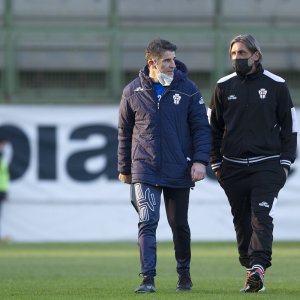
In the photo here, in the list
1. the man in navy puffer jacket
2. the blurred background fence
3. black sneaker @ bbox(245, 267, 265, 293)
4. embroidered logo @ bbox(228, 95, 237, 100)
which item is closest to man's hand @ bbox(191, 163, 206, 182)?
the man in navy puffer jacket

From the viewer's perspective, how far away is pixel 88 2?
509 inches

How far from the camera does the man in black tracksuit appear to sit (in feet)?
16.3

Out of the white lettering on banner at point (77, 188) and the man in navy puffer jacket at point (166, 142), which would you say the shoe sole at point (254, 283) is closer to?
the man in navy puffer jacket at point (166, 142)

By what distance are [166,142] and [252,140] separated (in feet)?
2.23

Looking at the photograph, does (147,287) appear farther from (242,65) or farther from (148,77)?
(242,65)

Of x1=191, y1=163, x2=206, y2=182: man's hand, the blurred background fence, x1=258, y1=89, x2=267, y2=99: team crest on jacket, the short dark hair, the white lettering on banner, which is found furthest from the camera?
the blurred background fence

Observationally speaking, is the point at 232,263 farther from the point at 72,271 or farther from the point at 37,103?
the point at 37,103

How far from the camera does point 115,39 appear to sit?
12.9 metres

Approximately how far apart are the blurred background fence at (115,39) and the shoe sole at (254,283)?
333 inches

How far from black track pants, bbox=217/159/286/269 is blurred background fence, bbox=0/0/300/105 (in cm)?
785

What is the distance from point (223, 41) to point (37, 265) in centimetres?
701

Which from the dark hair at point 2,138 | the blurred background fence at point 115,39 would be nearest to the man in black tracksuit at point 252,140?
the dark hair at point 2,138

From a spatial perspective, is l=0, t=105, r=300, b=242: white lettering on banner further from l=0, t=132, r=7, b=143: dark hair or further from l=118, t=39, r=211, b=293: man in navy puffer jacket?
l=118, t=39, r=211, b=293: man in navy puffer jacket

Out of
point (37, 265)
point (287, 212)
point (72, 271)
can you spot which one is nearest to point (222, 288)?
A: point (72, 271)
